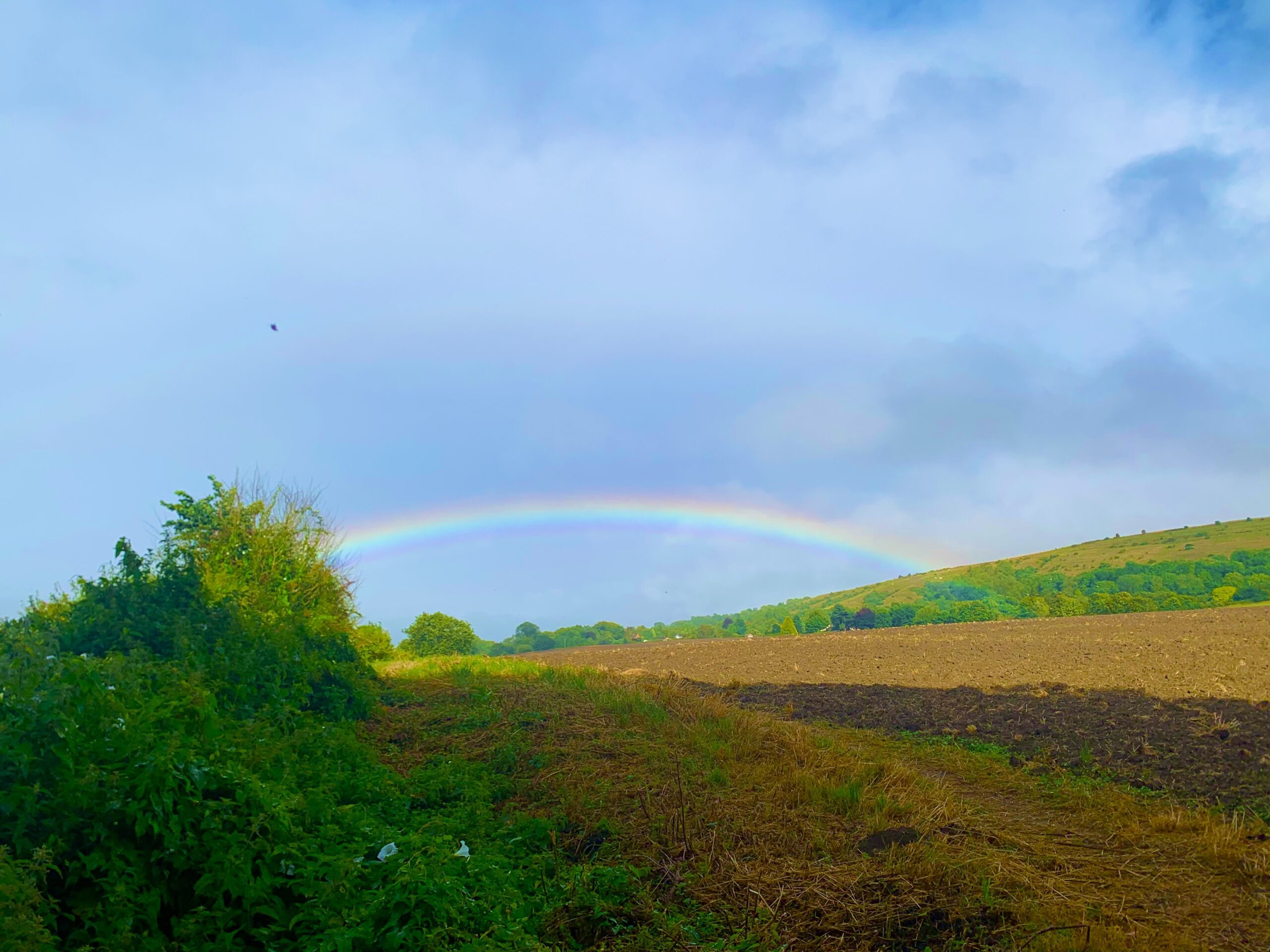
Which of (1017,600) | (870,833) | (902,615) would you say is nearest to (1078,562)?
(1017,600)

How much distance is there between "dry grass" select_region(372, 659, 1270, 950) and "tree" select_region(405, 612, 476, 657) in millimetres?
34027

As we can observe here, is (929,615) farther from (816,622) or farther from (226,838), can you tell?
(226,838)

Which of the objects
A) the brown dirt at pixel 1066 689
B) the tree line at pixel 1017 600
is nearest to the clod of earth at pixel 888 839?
the brown dirt at pixel 1066 689

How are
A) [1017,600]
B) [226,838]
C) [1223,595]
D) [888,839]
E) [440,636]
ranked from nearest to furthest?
[226,838] → [888,839] → [440,636] → [1223,595] → [1017,600]

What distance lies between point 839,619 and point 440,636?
69734mm

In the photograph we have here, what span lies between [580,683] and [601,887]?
9.38 meters

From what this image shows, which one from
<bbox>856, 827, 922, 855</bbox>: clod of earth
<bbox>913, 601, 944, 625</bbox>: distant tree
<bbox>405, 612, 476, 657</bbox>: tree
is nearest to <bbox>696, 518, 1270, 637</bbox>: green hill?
<bbox>913, 601, 944, 625</bbox>: distant tree

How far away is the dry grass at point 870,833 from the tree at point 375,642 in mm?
15604

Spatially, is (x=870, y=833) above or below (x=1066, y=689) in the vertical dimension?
above

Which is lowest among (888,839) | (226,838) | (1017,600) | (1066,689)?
(1017,600)

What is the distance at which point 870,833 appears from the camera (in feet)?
22.4

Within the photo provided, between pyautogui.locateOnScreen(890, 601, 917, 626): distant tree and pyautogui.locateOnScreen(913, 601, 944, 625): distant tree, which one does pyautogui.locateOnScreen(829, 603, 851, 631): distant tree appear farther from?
pyautogui.locateOnScreen(913, 601, 944, 625): distant tree

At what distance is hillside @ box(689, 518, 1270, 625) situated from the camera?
96750 mm

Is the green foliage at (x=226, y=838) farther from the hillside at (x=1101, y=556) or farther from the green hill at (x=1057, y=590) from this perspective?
the hillside at (x=1101, y=556)
